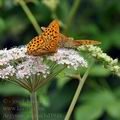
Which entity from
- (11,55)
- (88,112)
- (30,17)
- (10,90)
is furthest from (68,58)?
(10,90)

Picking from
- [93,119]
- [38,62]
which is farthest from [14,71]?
[93,119]

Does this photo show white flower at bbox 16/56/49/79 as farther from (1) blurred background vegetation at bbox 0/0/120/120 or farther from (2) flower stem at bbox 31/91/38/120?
(1) blurred background vegetation at bbox 0/0/120/120

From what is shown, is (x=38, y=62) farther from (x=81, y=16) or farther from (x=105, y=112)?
(x=81, y=16)

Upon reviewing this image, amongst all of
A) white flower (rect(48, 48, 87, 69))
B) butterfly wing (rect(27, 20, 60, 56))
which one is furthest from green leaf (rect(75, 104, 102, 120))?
butterfly wing (rect(27, 20, 60, 56))

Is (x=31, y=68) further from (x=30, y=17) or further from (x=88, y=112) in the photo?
(x=88, y=112)

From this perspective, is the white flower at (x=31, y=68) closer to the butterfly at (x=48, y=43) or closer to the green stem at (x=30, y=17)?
the butterfly at (x=48, y=43)

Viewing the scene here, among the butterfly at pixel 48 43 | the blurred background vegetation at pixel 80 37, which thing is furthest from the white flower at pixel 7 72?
the blurred background vegetation at pixel 80 37
